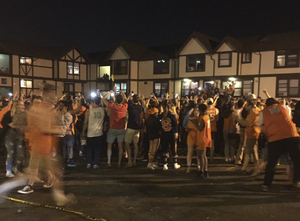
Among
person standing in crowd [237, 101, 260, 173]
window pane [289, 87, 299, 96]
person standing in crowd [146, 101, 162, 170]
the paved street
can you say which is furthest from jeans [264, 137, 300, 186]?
window pane [289, 87, 299, 96]

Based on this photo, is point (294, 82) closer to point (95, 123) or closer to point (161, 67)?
point (161, 67)

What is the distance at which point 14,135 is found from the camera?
21.7 ft

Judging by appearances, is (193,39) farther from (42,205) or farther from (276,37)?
(42,205)

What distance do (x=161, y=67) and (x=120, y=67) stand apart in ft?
16.6

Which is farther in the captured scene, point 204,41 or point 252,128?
point 204,41

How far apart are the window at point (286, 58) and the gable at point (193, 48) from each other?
6673mm

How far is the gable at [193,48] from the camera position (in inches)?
1062

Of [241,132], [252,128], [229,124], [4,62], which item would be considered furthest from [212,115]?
[4,62]

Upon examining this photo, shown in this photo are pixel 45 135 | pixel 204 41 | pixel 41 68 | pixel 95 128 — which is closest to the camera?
pixel 45 135

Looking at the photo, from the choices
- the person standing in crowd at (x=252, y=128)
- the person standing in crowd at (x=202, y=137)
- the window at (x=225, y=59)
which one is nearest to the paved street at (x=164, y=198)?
the person standing in crowd at (x=202, y=137)

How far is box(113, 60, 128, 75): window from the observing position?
103 ft

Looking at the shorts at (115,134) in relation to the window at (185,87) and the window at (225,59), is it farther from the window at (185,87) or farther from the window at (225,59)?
the window at (185,87)

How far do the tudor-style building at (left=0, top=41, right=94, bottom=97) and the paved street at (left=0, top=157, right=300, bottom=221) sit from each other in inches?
811

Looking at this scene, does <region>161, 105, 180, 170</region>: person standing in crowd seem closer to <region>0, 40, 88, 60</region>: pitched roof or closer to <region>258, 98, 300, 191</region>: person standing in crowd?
<region>258, 98, 300, 191</region>: person standing in crowd
